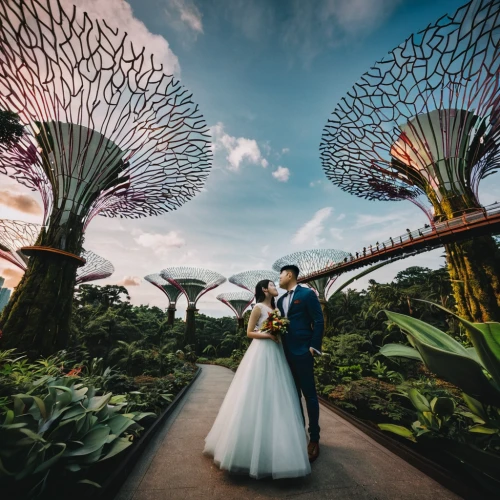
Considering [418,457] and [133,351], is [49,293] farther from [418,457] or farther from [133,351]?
[418,457]

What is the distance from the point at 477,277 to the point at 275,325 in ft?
22.9

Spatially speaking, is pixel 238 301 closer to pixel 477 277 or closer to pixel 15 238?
pixel 15 238

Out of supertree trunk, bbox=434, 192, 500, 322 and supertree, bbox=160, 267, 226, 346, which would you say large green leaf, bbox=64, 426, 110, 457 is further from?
supertree, bbox=160, 267, 226, 346

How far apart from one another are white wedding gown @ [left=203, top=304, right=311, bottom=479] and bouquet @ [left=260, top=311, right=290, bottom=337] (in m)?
0.11

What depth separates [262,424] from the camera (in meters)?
1.85

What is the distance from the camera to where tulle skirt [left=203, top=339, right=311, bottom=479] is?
1.72 meters

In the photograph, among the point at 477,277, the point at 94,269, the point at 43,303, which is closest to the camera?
the point at 43,303

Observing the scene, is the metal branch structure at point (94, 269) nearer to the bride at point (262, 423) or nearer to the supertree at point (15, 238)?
the supertree at point (15, 238)

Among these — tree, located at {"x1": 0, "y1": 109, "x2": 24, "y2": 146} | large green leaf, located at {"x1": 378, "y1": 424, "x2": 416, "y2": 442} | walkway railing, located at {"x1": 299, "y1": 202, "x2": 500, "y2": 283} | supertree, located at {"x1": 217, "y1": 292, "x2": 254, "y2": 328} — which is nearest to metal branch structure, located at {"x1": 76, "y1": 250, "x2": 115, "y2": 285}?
supertree, located at {"x1": 217, "y1": 292, "x2": 254, "y2": 328}

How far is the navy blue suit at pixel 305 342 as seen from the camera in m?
2.19

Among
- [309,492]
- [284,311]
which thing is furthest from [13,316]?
[309,492]

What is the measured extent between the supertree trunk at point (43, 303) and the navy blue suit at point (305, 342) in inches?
160

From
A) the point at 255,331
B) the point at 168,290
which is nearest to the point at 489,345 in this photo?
the point at 255,331

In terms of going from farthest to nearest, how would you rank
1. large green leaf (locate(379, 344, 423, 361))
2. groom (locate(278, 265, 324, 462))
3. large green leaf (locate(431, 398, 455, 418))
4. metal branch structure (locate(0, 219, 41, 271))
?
metal branch structure (locate(0, 219, 41, 271)) < groom (locate(278, 265, 324, 462)) < large green leaf (locate(431, 398, 455, 418)) < large green leaf (locate(379, 344, 423, 361))
